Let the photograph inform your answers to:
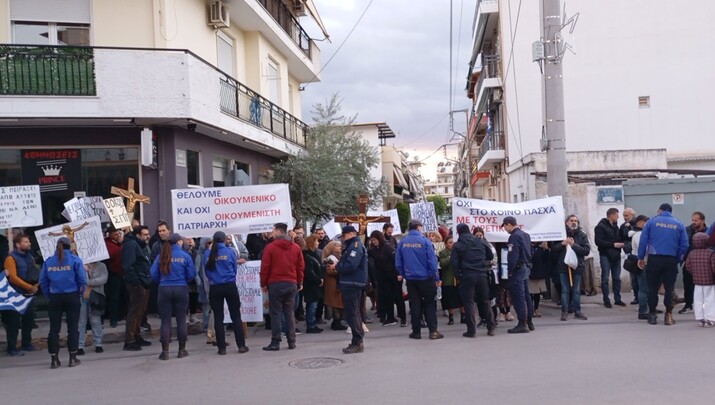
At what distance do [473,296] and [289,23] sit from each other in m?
17.3

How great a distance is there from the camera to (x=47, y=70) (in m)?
13.6

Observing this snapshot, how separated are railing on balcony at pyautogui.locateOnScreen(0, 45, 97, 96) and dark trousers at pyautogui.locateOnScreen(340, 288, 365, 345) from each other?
7224 mm

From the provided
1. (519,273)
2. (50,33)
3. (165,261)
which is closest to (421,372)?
(519,273)

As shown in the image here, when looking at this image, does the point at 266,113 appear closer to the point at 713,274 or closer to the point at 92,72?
the point at 92,72

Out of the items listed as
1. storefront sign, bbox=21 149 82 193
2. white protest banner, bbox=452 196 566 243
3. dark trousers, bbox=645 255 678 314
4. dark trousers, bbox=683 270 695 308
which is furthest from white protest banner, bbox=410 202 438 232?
storefront sign, bbox=21 149 82 193

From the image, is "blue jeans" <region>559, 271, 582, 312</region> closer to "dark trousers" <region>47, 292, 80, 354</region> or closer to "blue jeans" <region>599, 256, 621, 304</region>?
"blue jeans" <region>599, 256, 621, 304</region>

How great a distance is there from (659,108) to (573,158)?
699 centimetres

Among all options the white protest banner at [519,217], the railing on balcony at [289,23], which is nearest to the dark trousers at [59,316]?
Answer: the white protest banner at [519,217]

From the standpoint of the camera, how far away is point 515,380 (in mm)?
7590

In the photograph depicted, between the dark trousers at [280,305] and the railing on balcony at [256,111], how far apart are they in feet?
24.1

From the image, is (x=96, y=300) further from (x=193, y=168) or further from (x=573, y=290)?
(x=573, y=290)

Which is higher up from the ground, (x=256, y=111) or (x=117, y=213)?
(x=256, y=111)

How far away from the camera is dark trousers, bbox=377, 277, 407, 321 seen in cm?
1245

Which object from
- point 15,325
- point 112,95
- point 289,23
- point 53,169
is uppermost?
point 289,23
